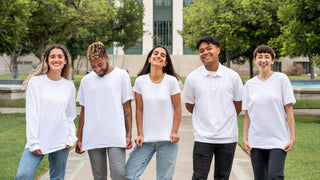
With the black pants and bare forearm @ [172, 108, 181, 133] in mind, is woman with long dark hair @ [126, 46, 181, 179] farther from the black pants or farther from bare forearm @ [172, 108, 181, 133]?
the black pants

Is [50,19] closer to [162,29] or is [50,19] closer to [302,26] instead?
[302,26]

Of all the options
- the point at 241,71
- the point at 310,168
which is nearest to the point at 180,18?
the point at 241,71

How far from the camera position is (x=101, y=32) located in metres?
27.0

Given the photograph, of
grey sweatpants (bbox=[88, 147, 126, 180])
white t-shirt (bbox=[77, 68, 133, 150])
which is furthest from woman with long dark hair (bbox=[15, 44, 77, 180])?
grey sweatpants (bbox=[88, 147, 126, 180])

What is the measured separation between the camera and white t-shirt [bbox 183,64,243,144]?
165 inches

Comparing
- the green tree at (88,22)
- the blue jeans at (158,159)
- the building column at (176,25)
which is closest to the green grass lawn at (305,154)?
the blue jeans at (158,159)

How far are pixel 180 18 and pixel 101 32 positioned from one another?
4308 centimetres

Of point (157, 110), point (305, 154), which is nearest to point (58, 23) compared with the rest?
point (305, 154)

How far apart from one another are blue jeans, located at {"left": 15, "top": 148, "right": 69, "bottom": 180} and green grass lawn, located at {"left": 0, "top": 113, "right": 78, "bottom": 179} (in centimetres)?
255

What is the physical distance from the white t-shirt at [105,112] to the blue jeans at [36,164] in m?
0.25

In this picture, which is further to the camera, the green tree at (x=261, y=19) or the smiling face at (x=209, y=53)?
the green tree at (x=261, y=19)

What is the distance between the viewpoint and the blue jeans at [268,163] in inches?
162

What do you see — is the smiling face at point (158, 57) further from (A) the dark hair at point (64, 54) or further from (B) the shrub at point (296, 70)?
(B) the shrub at point (296, 70)

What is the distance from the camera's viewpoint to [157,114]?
4.10 metres
